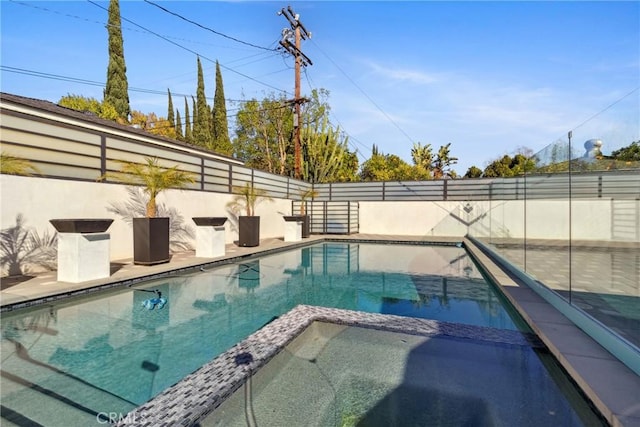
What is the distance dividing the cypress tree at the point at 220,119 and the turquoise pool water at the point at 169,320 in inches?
824

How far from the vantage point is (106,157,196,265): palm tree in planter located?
6.38m

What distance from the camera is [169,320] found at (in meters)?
3.78

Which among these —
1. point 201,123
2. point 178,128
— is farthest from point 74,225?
point 178,128

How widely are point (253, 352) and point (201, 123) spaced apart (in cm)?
2619

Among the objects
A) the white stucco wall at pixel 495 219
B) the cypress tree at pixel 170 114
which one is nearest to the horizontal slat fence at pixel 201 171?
the white stucco wall at pixel 495 219

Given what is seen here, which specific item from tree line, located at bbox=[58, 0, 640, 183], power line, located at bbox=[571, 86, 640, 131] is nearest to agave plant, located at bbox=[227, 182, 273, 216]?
tree line, located at bbox=[58, 0, 640, 183]

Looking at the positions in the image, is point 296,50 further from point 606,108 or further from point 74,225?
point 606,108

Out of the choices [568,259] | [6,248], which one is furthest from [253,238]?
[568,259]

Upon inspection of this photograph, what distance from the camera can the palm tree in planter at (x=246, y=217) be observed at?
9.56 meters

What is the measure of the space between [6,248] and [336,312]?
5.63 metres

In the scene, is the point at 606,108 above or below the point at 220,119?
below

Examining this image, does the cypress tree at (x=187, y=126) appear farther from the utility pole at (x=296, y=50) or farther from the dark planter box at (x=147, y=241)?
the dark planter box at (x=147, y=241)

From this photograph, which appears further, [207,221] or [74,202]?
[207,221]

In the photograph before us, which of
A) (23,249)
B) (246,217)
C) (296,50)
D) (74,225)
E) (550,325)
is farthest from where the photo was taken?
(296,50)
